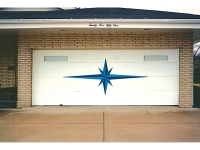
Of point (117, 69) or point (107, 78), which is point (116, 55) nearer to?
point (117, 69)

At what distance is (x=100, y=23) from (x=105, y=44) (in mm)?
1530

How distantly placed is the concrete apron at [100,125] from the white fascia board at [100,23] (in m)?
2.74

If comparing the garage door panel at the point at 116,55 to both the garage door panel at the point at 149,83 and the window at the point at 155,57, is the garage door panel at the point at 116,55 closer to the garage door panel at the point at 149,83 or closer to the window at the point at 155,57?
the window at the point at 155,57

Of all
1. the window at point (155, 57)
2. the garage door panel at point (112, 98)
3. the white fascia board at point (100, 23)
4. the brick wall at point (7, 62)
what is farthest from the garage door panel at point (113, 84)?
the white fascia board at point (100, 23)

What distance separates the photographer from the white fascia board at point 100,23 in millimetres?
6652

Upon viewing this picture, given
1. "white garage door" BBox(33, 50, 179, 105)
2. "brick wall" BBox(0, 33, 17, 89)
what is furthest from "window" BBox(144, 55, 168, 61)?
"brick wall" BBox(0, 33, 17, 89)

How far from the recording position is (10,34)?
8.38 m

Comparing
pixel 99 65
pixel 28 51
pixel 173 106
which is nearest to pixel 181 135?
pixel 173 106

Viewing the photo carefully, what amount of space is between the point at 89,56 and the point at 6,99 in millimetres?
3600

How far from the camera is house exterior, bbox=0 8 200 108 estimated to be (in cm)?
812

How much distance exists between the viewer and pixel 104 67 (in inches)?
329

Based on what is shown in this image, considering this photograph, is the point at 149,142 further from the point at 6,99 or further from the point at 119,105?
the point at 6,99

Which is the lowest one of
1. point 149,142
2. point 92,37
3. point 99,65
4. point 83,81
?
point 149,142

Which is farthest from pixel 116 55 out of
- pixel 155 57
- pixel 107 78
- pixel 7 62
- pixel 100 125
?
pixel 7 62
